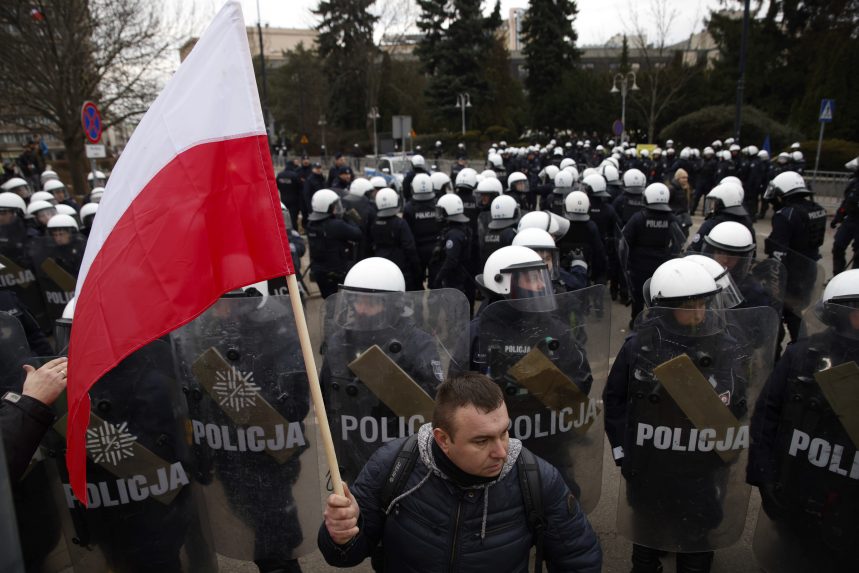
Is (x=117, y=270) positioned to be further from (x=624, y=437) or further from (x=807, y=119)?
(x=807, y=119)

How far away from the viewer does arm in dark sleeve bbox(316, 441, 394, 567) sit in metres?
1.99

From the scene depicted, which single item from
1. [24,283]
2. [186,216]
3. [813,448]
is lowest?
[24,283]

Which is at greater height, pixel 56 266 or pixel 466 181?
pixel 466 181

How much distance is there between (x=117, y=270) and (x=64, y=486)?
1.49 m

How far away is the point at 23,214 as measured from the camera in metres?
8.31

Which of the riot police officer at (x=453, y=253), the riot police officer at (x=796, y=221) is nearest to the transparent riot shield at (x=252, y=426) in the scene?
the riot police officer at (x=453, y=253)

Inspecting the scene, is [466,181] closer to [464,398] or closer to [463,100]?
[464,398]

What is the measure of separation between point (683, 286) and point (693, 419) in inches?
26.9

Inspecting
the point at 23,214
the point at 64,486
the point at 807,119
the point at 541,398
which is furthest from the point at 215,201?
the point at 807,119

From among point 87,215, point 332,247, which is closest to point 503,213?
point 332,247

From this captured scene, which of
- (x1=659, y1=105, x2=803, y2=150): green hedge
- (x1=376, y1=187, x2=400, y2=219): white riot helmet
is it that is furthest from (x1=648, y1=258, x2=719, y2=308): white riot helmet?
(x1=659, y1=105, x2=803, y2=150): green hedge

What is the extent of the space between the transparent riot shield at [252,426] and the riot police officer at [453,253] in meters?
3.76

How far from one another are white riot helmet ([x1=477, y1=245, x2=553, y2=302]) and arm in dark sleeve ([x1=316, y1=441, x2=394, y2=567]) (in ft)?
5.28

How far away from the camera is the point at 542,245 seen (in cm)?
452
